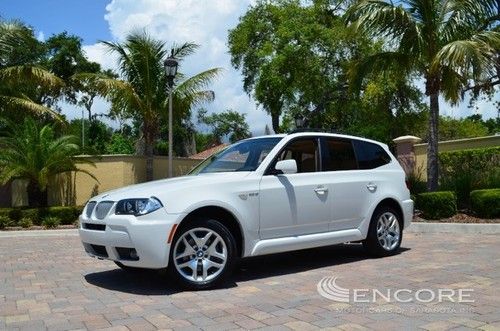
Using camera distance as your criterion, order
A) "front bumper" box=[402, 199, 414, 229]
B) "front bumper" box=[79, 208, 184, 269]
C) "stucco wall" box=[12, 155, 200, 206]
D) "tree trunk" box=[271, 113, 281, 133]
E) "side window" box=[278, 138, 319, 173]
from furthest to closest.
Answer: "tree trunk" box=[271, 113, 281, 133] < "stucco wall" box=[12, 155, 200, 206] < "front bumper" box=[402, 199, 414, 229] < "side window" box=[278, 138, 319, 173] < "front bumper" box=[79, 208, 184, 269]

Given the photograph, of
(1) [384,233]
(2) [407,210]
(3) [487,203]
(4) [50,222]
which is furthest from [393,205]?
(4) [50,222]

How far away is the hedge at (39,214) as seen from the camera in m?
15.8

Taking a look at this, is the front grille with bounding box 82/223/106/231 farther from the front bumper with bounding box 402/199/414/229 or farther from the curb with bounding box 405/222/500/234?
the curb with bounding box 405/222/500/234

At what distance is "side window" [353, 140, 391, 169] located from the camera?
7957 millimetres

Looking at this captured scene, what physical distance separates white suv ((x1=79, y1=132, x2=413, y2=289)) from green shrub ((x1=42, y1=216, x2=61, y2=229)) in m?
9.56

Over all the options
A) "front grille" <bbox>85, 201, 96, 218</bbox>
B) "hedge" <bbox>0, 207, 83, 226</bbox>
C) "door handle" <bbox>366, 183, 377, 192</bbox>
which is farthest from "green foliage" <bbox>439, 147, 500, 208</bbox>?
"hedge" <bbox>0, 207, 83, 226</bbox>

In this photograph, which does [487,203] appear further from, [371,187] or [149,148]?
[149,148]

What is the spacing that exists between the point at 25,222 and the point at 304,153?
36.9 feet

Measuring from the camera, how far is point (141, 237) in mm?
5652

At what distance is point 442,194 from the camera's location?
12.7 meters

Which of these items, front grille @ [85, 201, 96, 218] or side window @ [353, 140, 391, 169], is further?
side window @ [353, 140, 391, 169]

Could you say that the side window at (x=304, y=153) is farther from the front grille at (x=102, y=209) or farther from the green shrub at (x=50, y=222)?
the green shrub at (x=50, y=222)

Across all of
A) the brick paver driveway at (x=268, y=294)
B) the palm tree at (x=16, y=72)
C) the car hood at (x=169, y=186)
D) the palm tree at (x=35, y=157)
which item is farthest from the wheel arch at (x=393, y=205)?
the palm tree at (x=16, y=72)

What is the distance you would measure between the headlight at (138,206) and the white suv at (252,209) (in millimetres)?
11
